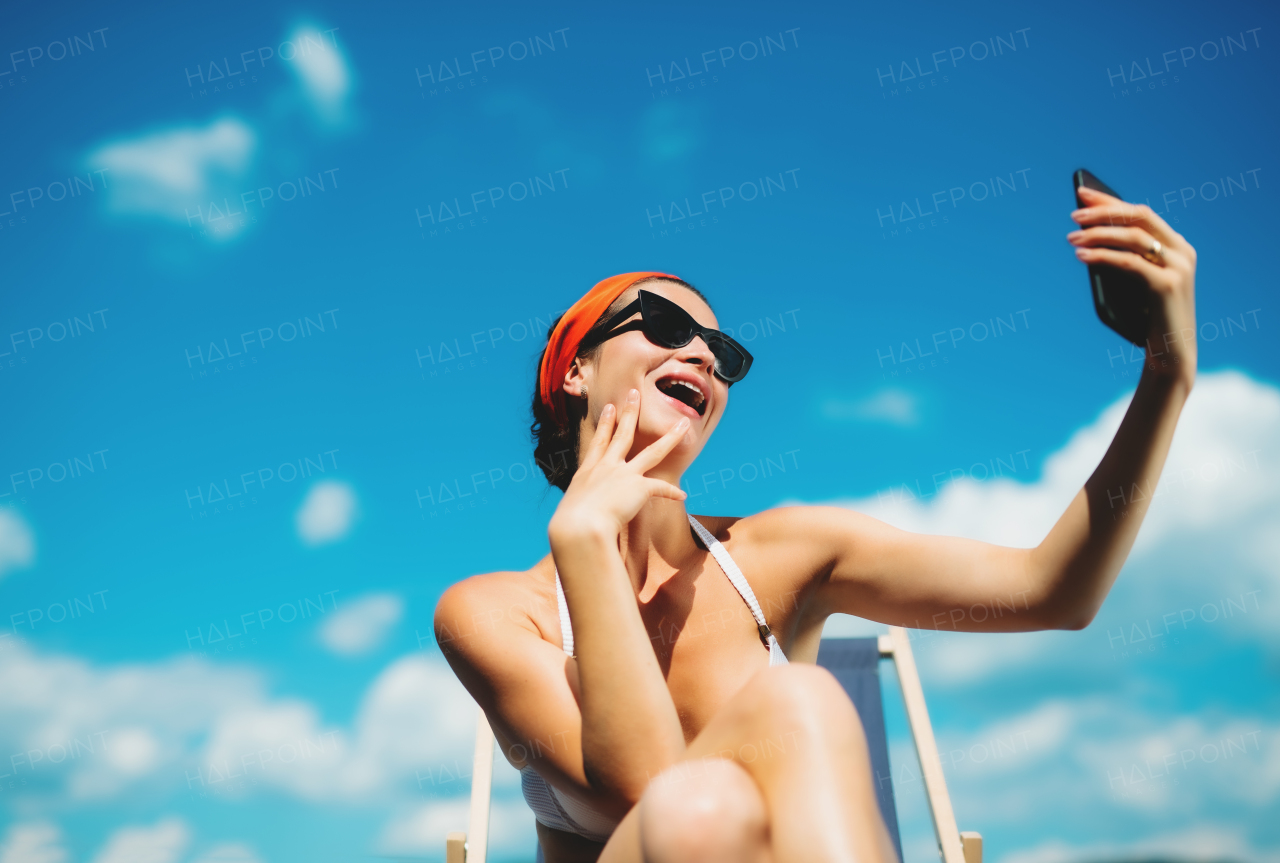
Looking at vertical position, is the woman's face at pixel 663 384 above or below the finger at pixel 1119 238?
above

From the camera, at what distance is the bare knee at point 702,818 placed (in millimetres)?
1226

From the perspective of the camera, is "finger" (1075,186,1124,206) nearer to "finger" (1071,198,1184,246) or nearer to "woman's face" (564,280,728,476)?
"finger" (1071,198,1184,246)

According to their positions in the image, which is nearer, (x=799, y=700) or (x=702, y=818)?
(x=702, y=818)

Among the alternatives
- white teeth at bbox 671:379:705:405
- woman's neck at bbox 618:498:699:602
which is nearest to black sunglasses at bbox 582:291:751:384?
white teeth at bbox 671:379:705:405

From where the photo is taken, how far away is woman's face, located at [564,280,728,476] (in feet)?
7.11

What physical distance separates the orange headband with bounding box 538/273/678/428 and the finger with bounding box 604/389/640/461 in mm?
369

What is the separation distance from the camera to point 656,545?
242 cm

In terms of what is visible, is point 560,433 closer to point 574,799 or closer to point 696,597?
point 696,597

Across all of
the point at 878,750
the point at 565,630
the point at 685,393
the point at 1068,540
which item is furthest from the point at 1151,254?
the point at 878,750

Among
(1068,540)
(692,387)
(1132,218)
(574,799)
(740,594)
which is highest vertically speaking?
(692,387)

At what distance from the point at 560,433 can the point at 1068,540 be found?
160 cm

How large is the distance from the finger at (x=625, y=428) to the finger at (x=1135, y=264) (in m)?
1.11

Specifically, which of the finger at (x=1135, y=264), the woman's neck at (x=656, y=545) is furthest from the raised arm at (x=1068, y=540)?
the woman's neck at (x=656, y=545)

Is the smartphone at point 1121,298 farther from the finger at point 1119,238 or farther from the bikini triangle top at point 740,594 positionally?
the bikini triangle top at point 740,594
